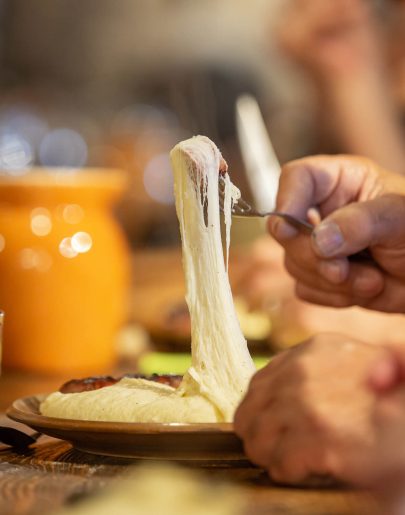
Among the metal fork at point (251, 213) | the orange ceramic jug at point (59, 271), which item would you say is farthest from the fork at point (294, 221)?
the orange ceramic jug at point (59, 271)

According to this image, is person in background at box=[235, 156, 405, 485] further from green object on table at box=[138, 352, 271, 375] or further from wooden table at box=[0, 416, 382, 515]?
green object on table at box=[138, 352, 271, 375]

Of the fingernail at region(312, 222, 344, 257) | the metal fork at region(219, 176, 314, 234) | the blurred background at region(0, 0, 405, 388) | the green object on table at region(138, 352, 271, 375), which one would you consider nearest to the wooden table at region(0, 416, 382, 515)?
the metal fork at region(219, 176, 314, 234)

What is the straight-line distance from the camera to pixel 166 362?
167 centimetres

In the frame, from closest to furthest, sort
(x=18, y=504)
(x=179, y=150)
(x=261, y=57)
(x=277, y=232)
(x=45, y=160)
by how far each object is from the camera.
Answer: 1. (x=18, y=504)
2. (x=179, y=150)
3. (x=277, y=232)
4. (x=45, y=160)
5. (x=261, y=57)

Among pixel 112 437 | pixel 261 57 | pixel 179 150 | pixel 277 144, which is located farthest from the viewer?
pixel 261 57

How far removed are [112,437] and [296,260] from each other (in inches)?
24.1

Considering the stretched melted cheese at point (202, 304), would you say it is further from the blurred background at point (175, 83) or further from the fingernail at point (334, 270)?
the blurred background at point (175, 83)

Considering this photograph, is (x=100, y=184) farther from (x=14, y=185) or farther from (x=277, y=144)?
(x=277, y=144)

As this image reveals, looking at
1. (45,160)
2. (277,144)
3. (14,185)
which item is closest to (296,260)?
(14,185)

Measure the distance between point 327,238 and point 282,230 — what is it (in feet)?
0.39

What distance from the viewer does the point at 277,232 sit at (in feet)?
4.34

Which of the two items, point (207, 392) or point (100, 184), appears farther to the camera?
point (100, 184)

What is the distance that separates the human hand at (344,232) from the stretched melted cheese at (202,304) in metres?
0.29

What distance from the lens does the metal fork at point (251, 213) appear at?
974 mm
